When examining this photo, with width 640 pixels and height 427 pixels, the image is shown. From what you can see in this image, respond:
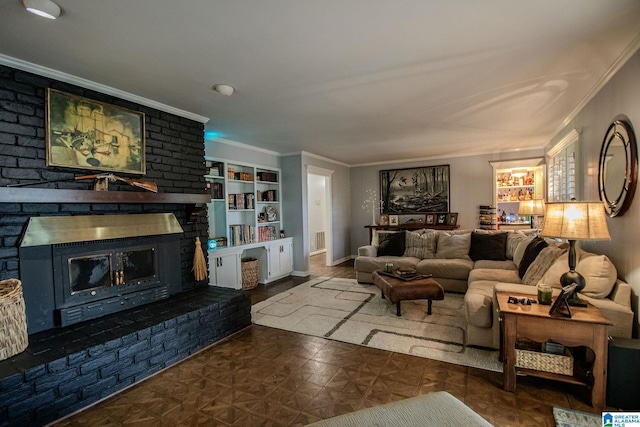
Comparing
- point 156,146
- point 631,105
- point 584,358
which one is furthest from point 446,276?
point 156,146

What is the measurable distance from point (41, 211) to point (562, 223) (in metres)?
3.90

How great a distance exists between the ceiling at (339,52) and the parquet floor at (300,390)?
2.40 meters

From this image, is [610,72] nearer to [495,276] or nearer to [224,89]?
[495,276]

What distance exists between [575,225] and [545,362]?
97 centimetres

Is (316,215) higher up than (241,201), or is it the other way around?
(241,201)

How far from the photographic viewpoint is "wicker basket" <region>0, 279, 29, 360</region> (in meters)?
1.94

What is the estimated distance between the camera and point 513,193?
6.25m

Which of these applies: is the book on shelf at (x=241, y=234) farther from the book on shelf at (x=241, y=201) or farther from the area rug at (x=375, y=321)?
the area rug at (x=375, y=321)

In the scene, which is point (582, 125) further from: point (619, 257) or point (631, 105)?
point (619, 257)

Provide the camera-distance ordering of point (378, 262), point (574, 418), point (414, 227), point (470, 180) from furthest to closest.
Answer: point (414, 227)
point (470, 180)
point (378, 262)
point (574, 418)

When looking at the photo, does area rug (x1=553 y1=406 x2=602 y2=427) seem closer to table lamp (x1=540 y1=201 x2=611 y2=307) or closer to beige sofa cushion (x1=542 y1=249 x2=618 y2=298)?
table lamp (x1=540 y1=201 x2=611 y2=307)

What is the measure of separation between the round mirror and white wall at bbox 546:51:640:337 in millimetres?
66

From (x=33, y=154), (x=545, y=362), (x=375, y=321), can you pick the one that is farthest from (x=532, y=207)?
(x=33, y=154)

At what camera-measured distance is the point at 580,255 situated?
2615 mm
